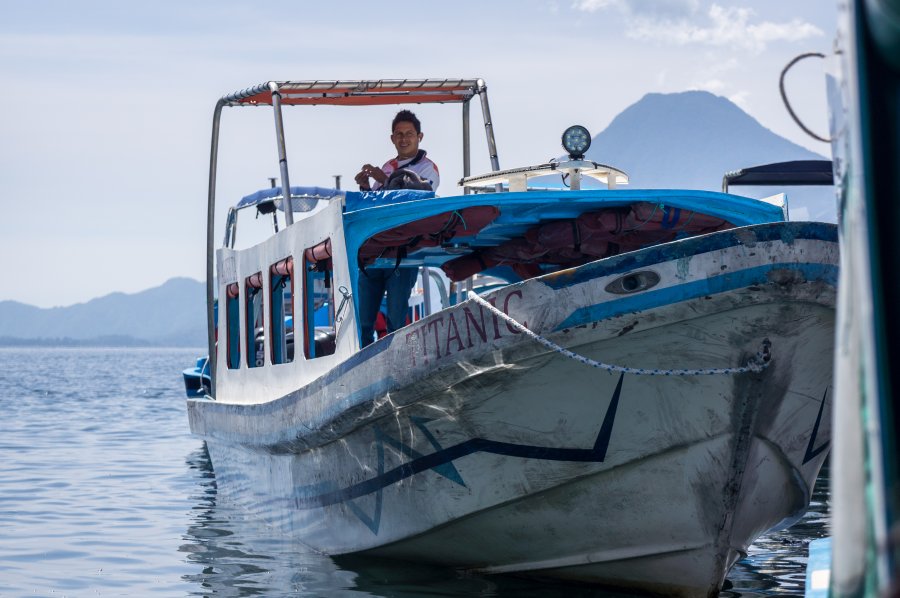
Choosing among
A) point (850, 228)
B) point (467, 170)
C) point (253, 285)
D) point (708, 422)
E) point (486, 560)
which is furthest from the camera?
point (467, 170)

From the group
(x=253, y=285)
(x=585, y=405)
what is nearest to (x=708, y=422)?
(x=585, y=405)

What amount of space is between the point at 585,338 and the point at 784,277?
989mm

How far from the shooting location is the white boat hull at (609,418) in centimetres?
564

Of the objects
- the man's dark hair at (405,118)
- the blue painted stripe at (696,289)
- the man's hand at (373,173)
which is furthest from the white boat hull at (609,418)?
the man's dark hair at (405,118)

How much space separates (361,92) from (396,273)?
171cm

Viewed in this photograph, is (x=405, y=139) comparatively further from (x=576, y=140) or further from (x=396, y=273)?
(x=576, y=140)

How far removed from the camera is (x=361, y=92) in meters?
10.2

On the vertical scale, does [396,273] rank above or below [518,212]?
below

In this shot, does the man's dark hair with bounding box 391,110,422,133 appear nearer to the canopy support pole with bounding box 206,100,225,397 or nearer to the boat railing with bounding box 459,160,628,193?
the boat railing with bounding box 459,160,628,193

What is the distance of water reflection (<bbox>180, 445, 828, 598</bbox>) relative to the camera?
7160 millimetres

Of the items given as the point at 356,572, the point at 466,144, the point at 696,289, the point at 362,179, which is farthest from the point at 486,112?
the point at 696,289

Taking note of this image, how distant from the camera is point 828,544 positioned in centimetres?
629

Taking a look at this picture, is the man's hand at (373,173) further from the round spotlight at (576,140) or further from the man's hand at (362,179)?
the round spotlight at (576,140)

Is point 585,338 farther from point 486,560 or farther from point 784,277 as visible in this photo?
point 486,560
